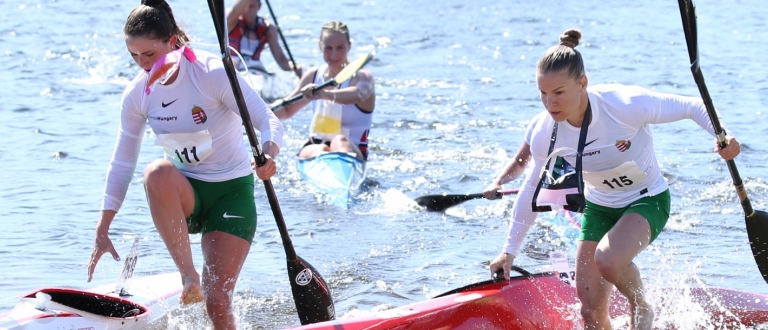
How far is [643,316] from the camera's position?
14.3 ft

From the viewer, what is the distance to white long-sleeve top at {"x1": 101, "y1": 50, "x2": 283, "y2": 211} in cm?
426

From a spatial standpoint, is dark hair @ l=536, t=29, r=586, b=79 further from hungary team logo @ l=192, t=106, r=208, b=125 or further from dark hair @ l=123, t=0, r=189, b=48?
dark hair @ l=123, t=0, r=189, b=48

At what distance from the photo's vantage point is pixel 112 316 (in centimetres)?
445

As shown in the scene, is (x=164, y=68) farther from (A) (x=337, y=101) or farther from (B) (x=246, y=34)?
(B) (x=246, y=34)

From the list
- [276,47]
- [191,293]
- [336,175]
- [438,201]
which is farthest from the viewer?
[276,47]

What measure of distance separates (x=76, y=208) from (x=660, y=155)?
5.31 m

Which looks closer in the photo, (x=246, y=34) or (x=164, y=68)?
(x=164, y=68)

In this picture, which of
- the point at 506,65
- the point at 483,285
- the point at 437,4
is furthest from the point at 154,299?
the point at 437,4

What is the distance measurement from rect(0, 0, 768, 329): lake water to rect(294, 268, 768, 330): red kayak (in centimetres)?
33

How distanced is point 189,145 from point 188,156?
0.06 metres

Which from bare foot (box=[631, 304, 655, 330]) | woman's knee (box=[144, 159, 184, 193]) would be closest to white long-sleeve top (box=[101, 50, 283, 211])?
woman's knee (box=[144, 159, 184, 193])

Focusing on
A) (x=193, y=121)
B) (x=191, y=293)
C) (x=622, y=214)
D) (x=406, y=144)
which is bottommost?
(x=406, y=144)

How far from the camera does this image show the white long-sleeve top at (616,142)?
421 centimetres

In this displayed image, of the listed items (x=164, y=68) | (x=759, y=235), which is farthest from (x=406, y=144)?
(x=164, y=68)
